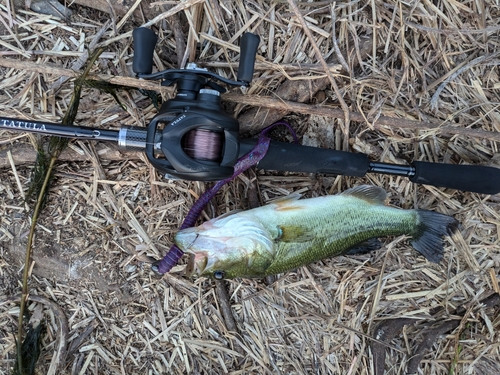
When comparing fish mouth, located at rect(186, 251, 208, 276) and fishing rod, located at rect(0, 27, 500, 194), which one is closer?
fishing rod, located at rect(0, 27, 500, 194)

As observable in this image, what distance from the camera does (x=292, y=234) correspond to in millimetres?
2744

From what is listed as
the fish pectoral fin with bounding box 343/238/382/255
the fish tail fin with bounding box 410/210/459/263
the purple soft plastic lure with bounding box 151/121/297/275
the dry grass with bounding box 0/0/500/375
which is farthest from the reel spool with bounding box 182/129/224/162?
the fish tail fin with bounding box 410/210/459/263

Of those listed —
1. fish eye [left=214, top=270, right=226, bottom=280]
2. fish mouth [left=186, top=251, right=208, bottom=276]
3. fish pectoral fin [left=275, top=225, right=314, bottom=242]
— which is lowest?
fish eye [left=214, top=270, right=226, bottom=280]

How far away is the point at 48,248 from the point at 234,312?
5.26ft

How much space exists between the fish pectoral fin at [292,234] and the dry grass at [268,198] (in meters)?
0.52

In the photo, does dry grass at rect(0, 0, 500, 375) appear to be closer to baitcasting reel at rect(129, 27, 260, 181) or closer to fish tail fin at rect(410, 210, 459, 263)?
fish tail fin at rect(410, 210, 459, 263)

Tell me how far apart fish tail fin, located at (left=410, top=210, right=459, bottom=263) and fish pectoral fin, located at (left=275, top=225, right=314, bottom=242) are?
880 mm

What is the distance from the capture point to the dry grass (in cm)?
294

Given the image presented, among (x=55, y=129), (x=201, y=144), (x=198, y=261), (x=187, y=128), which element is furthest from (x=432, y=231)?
(x=55, y=129)

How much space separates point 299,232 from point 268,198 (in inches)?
21.6

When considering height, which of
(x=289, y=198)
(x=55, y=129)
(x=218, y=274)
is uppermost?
(x=55, y=129)

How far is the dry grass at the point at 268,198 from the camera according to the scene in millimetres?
2941

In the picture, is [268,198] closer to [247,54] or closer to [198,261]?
[198,261]

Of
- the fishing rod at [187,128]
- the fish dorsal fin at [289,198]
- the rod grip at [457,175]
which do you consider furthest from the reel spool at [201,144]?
the rod grip at [457,175]
